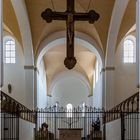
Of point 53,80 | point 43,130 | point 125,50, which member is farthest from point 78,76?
point 43,130

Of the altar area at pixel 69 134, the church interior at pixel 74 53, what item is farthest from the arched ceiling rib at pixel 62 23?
the altar area at pixel 69 134

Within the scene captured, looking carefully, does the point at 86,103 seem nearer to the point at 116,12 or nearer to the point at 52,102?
the point at 52,102

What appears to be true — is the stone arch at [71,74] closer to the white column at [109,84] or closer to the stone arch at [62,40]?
the stone arch at [62,40]

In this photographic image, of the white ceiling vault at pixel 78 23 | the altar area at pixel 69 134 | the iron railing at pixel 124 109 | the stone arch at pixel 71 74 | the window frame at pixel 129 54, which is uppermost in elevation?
the white ceiling vault at pixel 78 23

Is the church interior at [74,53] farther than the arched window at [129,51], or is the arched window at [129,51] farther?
the arched window at [129,51]

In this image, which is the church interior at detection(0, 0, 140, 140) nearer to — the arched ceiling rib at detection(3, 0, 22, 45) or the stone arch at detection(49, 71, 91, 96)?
the arched ceiling rib at detection(3, 0, 22, 45)

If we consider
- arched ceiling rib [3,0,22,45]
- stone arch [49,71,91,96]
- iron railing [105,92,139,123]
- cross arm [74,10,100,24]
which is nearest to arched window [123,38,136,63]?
iron railing [105,92,139,123]

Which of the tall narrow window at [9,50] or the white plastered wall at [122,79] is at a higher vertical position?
the tall narrow window at [9,50]

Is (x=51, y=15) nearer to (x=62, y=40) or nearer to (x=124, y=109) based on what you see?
(x=124, y=109)

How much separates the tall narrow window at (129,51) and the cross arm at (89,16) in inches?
492

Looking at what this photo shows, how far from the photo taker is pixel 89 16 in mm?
7566

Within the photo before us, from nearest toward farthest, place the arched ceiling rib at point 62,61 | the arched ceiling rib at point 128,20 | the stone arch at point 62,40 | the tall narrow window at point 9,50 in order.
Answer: the arched ceiling rib at point 128,20
the stone arch at point 62,40
the tall narrow window at point 9,50
the arched ceiling rib at point 62,61

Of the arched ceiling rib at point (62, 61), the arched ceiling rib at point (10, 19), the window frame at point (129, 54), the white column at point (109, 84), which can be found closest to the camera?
the arched ceiling rib at point (10, 19)

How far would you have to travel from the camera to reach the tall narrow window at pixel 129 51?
65.7 feet
